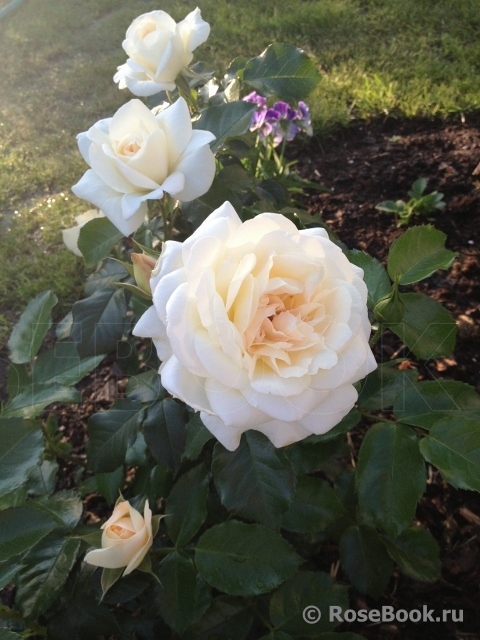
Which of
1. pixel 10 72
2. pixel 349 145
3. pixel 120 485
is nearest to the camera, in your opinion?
pixel 120 485

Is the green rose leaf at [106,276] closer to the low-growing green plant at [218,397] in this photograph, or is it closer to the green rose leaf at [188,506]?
the low-growing green plant at [218,397]

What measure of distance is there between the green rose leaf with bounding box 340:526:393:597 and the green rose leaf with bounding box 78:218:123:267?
2.10 ft

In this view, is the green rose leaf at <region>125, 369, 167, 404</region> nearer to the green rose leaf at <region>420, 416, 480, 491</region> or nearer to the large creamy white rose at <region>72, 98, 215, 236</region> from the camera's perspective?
the large creamy white rose at <region>72, 98, 215, 236</region>

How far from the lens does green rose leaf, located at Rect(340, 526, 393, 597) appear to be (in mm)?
987

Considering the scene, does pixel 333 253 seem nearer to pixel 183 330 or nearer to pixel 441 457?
pixel 183 330

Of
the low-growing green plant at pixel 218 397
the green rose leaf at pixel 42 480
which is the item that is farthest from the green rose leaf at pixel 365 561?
the green rose leaf at pixel 42 480

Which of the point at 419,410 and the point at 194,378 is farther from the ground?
the point at 194,378

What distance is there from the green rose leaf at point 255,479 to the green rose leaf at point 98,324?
0.91 feet

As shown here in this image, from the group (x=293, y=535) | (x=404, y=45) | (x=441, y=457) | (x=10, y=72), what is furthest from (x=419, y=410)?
(x=10, y=72)

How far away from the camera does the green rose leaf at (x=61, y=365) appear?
36.9 inches

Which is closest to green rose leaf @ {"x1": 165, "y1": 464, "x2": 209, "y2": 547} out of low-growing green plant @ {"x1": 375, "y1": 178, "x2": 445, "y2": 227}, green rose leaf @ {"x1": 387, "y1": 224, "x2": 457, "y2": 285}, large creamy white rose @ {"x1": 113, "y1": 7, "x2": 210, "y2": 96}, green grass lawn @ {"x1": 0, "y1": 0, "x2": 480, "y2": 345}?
green rose leaf @ {"x1": 387, "y1": 224, "x2": 457, "y2": 285}

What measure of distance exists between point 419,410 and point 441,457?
82 millimetres

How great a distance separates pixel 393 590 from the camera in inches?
47.3

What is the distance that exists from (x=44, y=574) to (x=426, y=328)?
25.0 inches
